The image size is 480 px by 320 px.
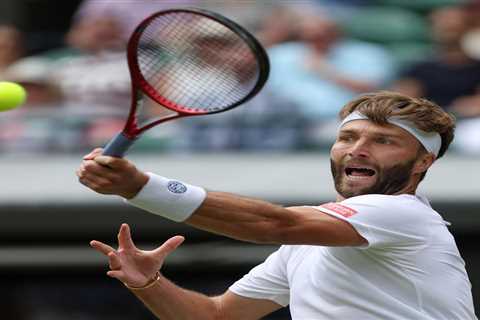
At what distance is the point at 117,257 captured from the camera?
4.35 metres

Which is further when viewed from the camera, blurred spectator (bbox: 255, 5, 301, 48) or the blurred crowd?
blurred spectator (bbox: 255, 5, 301, 48)

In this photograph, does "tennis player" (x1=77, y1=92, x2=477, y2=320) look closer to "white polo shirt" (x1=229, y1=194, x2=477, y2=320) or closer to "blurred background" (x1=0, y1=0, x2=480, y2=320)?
"white polo shirt" (x1=229, y1=194, x2=477, y2=320)

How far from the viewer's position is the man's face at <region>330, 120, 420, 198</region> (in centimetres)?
422

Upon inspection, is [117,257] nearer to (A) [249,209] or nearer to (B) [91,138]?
(A) [249,209]

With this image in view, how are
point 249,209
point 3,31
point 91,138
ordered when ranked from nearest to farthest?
point 249,209
point 91,138
point 3,31

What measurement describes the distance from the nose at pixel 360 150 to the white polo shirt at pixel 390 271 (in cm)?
16

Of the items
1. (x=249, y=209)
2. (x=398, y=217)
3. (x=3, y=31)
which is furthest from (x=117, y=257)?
(x=3, y=31)

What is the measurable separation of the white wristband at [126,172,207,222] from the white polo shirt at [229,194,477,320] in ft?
1.50

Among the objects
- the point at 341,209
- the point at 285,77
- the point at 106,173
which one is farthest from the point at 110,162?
the point at 285,77

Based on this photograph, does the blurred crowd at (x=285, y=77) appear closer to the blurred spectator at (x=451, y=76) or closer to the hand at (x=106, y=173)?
the blurred spectator at (x=451, y=76)

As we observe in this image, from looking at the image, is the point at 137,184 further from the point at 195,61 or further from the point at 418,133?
the point at 195,61

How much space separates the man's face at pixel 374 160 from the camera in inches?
166

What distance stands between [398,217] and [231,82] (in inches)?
27.0

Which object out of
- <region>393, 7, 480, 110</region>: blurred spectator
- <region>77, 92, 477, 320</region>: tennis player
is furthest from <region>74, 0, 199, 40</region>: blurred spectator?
<region>77, 92, 477, 320</region>: tennis player
